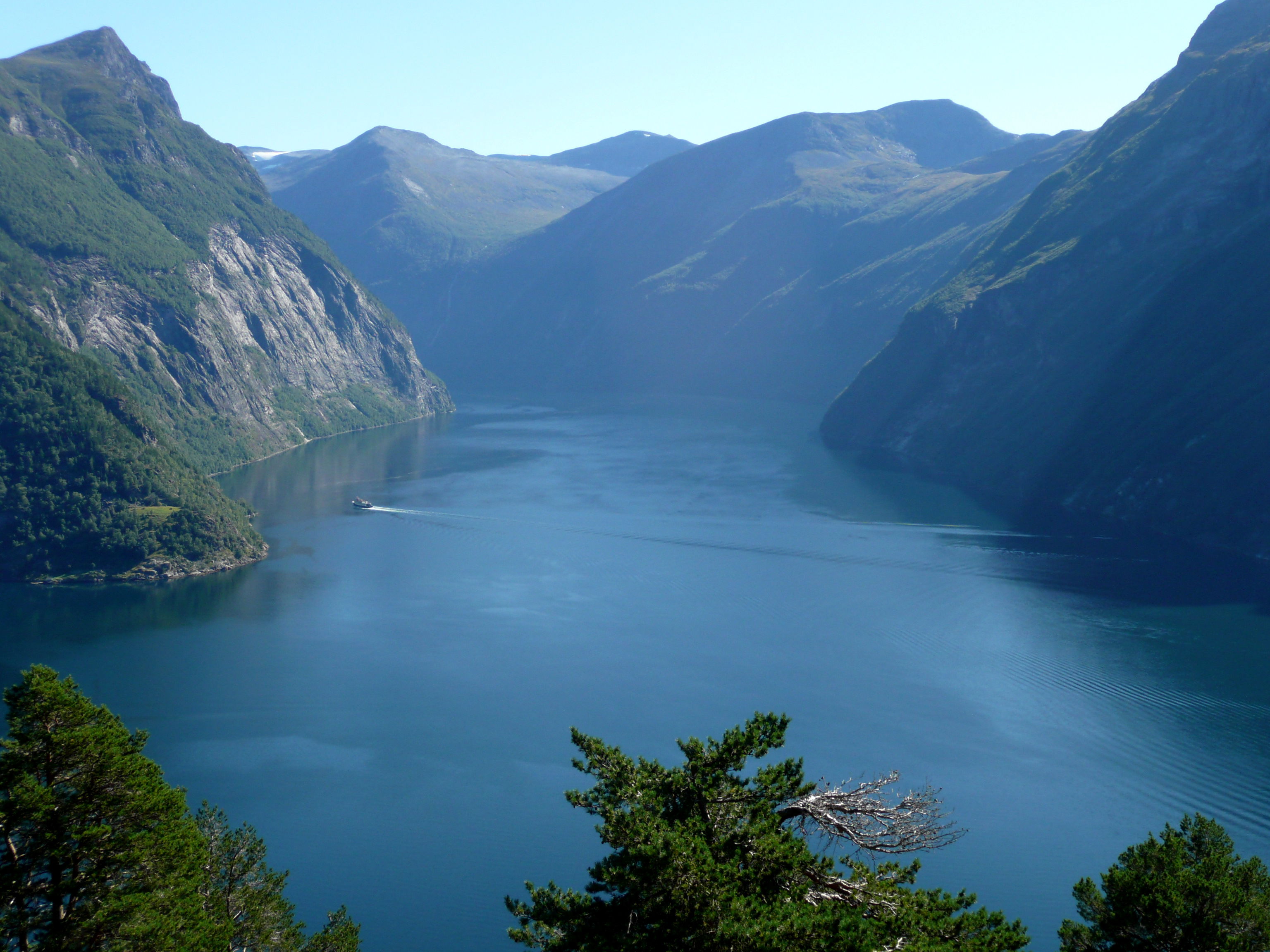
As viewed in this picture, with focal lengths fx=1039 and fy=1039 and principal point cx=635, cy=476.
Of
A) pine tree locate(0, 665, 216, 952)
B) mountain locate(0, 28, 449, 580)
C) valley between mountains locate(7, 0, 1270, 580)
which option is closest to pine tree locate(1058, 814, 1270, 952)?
pine tree locate(0, 665, 216, 952)

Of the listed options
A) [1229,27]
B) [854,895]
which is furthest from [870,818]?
[1229,27]

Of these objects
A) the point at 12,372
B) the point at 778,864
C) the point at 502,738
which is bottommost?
the point at 502,738

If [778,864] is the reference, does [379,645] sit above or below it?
below

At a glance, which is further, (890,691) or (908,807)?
(890,691)

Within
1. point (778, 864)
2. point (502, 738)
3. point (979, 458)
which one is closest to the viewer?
point (778, 864)

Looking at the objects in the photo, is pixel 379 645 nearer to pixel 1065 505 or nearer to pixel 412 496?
pixel 412 496

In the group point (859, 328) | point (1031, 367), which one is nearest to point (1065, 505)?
point (1031, 367)

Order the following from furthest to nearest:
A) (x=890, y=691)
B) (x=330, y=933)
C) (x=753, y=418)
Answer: (x=753, y=418) → (x=890, y=691) → (x=330, y=933)
